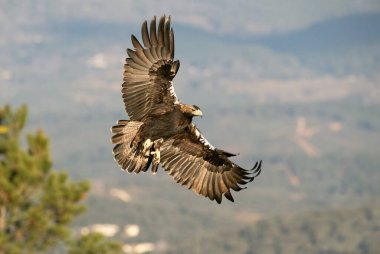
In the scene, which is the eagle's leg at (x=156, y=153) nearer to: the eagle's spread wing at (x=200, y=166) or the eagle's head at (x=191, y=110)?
the eagle's head at (x=191, y=110)

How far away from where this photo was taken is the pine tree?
55.0 m

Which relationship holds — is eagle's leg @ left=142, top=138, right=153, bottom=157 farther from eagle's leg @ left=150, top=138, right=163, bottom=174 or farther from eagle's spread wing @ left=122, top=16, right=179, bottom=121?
eagle's spread wing @ left=122, top=16, right=179, bottom=121

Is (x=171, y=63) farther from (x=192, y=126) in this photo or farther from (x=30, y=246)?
(x=30, y=246)

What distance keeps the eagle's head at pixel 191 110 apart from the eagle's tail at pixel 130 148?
2.97 ft

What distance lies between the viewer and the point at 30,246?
58.0 metres

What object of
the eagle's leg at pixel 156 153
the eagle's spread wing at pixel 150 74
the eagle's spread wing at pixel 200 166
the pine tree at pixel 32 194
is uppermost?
the pine tree at pixel 32 194

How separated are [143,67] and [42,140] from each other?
130 feet

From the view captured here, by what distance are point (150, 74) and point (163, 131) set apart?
201 centimetres

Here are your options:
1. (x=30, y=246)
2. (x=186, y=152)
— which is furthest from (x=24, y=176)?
(x=186, y=152)

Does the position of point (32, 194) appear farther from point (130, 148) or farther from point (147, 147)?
point (147, 147)

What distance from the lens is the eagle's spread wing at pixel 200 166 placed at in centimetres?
1867

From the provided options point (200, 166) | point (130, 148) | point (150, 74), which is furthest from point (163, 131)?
point (200, 166)

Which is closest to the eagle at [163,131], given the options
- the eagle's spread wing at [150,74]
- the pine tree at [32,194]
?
the eagle's spread wing at [150,74]

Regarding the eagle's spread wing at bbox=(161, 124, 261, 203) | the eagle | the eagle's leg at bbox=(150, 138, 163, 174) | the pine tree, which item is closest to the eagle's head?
the eagle
